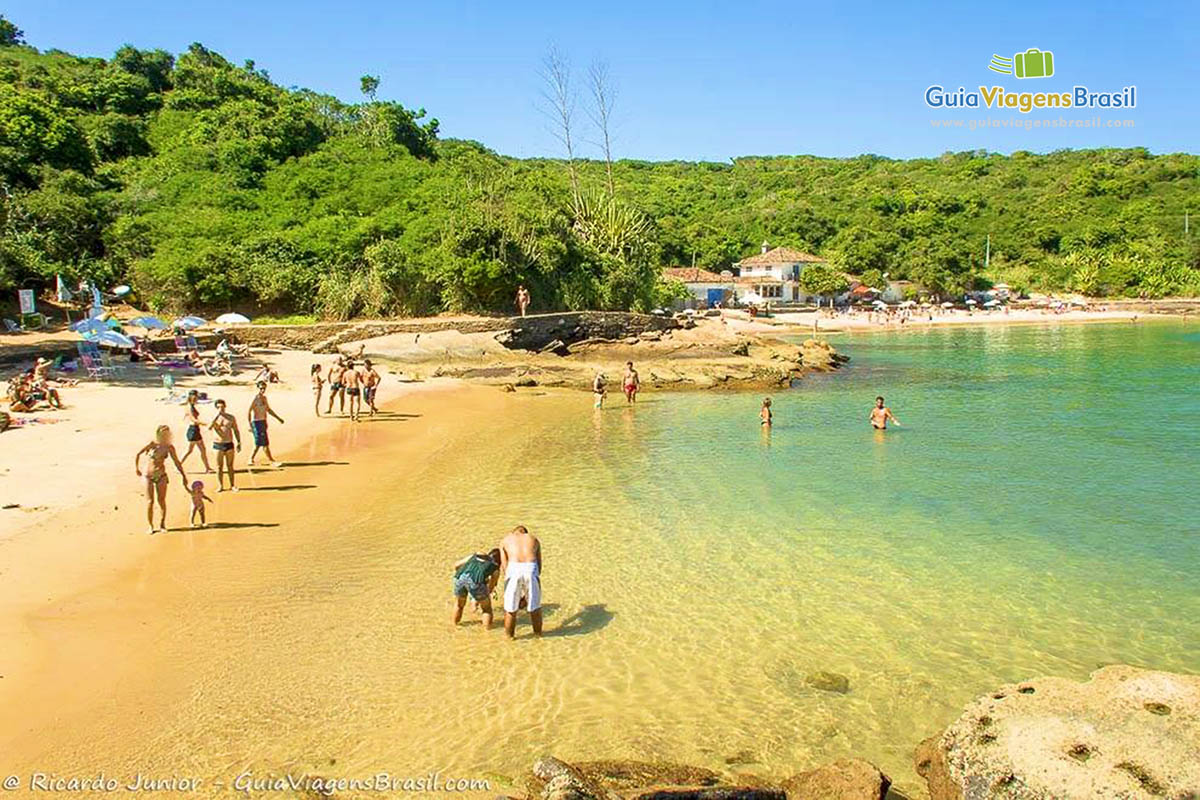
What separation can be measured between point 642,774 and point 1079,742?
282cm

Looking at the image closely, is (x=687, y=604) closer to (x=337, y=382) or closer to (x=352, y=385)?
(x=352, y=385)

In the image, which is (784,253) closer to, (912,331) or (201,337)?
(912,331)

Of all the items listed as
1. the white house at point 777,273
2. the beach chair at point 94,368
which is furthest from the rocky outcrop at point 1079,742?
the white house at point 777,273

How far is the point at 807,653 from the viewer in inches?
324

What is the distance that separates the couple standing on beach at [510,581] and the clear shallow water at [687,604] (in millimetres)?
266

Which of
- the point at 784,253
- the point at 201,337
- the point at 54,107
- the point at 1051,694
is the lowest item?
the point at 1051,694

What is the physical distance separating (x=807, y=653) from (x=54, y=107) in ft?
150

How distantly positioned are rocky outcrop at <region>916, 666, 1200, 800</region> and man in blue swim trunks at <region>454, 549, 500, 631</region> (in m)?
4.39

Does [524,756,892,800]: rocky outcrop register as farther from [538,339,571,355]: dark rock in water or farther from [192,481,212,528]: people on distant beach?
[538,339,571,355]: dark rock in water

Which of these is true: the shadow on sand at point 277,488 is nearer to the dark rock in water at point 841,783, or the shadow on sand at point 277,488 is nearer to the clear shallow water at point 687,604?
the clear shallow water at point 687,604

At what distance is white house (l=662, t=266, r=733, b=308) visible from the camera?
67.5m

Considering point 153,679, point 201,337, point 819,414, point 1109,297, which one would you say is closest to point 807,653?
point 153,679

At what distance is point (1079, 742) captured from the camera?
490 cm

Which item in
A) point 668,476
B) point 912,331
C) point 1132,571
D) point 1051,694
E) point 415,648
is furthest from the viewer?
point 912,331
